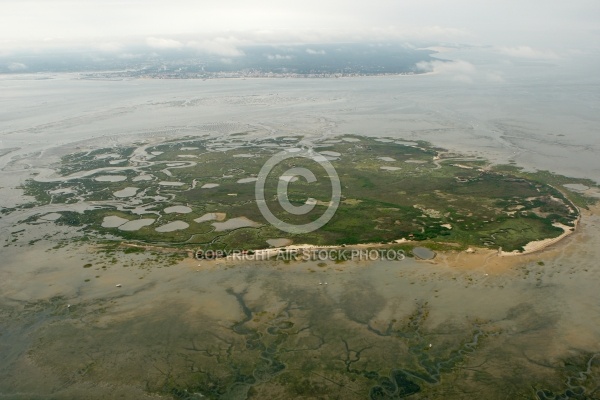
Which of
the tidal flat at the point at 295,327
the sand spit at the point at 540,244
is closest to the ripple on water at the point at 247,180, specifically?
the tidal flat at the point at 295,327

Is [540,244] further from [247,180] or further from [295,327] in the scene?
A: [247,180]

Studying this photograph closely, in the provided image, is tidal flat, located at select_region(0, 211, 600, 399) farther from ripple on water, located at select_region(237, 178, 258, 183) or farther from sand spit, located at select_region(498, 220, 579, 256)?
ripple on water, located at select_region(237, 178, 258, 183)

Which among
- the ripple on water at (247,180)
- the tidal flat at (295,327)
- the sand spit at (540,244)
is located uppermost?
the ripple on water at (247,180)

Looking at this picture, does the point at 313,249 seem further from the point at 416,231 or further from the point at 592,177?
the point at 592,177

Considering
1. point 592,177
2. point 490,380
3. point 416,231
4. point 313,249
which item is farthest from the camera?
point 592,177

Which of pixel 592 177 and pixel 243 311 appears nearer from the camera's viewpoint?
pixel 243 311

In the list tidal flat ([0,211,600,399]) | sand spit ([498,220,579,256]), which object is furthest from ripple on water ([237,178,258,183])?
sand spit ([498,220,579,256])

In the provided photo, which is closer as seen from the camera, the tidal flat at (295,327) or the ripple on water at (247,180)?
the tidal flat at (295,327)

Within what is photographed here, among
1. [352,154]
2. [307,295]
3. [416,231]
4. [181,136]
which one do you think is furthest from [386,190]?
[181,136]

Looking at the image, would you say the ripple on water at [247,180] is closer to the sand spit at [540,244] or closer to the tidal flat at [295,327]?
the tidal flat at [295,327]

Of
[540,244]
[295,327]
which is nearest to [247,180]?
[295,327]

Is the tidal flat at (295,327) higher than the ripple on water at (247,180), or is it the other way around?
the ripple on water at (247,180)
